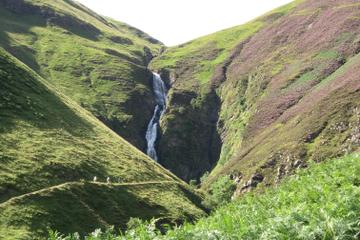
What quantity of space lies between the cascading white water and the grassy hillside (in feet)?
140

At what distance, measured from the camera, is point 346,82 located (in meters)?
109

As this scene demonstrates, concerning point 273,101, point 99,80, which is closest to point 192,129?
point 273,101

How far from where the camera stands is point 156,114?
544ft

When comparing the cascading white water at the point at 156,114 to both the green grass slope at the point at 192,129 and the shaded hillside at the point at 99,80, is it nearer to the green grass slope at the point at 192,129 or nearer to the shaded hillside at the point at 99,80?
the shaded hillside at the point at 99,80

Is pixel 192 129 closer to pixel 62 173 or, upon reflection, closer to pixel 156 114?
pixel 156 114

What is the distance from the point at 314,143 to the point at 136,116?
75851mm

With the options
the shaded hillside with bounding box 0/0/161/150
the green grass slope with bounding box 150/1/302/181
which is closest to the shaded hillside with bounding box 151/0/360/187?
the green grass slope with bounding box 150/1/302/181

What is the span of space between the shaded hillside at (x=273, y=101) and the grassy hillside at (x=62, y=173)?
78.5 ft

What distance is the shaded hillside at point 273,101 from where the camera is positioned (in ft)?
328

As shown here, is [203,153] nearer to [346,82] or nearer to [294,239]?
[346,82]

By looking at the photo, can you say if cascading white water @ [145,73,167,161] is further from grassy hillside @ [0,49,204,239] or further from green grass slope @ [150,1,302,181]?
grassy hillside @ [0,49,204,239]

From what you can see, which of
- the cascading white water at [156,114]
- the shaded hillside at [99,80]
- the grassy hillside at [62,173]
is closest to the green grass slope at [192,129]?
the cascading white water at [156,114]

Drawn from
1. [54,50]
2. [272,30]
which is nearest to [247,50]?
[272,30]

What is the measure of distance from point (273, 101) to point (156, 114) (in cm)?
4583
